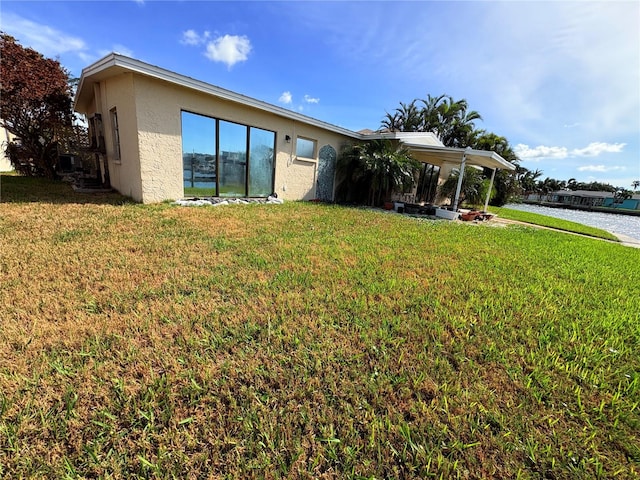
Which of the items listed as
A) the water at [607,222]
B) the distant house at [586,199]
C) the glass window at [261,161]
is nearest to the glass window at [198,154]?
the glass window at [261,161]

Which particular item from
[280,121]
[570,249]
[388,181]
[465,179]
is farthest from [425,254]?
[465,179]

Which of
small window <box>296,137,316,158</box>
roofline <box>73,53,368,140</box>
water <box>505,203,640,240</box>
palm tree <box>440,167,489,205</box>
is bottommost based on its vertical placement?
water <box>505,203,640,240</box>

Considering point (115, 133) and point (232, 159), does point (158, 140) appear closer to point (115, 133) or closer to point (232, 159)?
point (232, 159)

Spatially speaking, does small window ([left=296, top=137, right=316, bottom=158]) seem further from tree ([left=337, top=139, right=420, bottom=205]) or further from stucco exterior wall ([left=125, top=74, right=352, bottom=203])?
stucco exterior wall ([left=125, top=74, right=352, bottom=203])

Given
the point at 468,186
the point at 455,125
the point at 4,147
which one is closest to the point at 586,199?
the point at 455,125

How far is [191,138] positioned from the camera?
7934mm

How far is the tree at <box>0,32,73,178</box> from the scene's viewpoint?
10484 millimetres

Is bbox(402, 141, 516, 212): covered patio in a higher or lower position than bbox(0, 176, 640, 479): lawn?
higher

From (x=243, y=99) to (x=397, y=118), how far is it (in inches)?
1052

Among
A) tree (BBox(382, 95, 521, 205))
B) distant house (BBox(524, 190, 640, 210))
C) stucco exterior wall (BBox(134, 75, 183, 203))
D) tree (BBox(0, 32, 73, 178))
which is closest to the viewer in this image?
stucco exterior wall (BBox(134, 75, 183, 203))

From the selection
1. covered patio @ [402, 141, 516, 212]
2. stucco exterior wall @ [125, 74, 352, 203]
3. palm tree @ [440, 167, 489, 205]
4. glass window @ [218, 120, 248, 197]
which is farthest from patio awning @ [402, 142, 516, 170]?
glass window @ [218, 120, 248, 197]

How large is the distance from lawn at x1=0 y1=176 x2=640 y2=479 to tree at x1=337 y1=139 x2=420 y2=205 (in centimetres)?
739

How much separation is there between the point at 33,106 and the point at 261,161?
1079 centimetres

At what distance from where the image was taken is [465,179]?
14.7 meters
